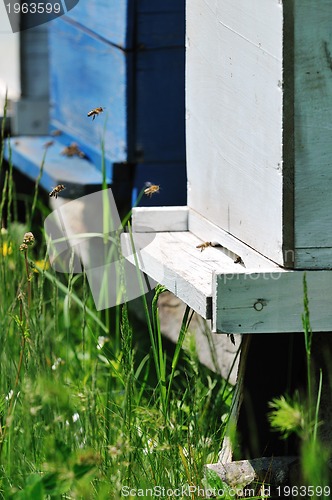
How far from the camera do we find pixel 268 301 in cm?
181

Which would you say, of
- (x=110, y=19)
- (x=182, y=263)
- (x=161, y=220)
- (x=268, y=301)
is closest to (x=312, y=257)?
(x=268, y=301)

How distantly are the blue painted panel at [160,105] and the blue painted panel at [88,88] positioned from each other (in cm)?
6

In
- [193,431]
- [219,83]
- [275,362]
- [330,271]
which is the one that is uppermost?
[219,83]

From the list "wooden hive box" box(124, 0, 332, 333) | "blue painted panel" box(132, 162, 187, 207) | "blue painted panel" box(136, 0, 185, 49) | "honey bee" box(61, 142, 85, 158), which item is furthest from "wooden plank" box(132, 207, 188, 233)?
"honey bee" box(61, 142, 85, 158)

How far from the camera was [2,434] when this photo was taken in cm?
182

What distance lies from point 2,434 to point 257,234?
69 cm

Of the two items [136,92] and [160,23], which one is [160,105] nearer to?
[136,92]

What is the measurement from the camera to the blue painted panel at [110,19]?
10.6 ft

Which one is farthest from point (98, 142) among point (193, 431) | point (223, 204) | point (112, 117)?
point (193, 431)

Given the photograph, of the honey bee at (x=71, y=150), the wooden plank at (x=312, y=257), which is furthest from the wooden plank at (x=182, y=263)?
the honey bee at (x=71, y=150)

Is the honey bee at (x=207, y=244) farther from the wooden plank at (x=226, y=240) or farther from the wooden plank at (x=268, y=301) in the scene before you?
the wooden plank at (x=268, y=301)

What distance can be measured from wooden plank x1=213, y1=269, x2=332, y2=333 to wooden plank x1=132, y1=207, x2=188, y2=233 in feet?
2.49

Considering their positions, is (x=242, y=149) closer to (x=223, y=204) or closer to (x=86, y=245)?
(x=223, y=204)

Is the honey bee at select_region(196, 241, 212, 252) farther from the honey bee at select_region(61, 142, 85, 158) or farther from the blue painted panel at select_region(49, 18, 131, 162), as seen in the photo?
the honey bee at select_region(61, 142, 85, 158)
